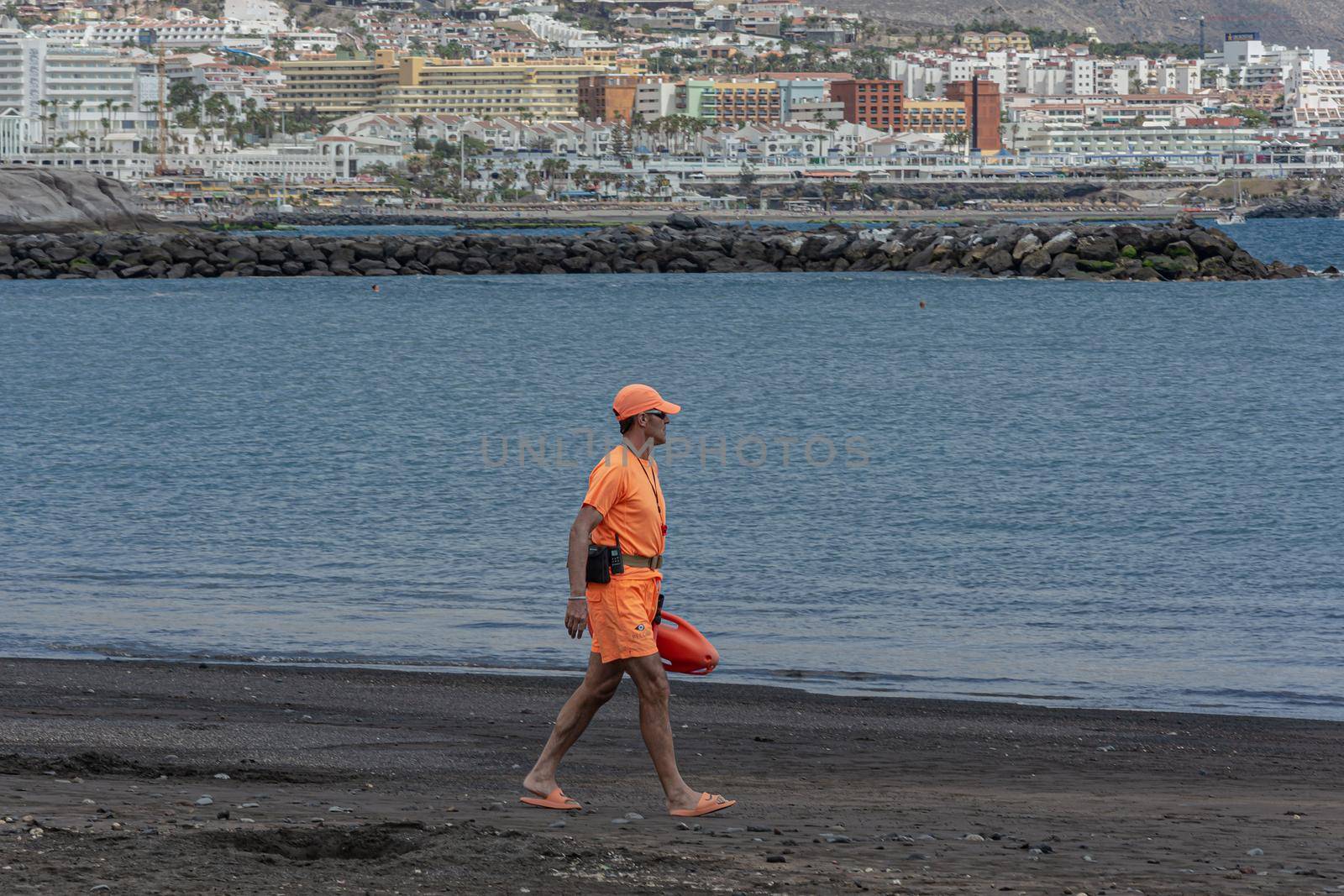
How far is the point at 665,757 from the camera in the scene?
5.92m

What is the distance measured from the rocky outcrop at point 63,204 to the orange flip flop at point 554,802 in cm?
7043

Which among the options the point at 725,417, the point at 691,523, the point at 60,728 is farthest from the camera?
the point at 725,417

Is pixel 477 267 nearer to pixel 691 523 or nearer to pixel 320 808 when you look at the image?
pixel 691 523

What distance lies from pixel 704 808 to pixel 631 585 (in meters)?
0.77

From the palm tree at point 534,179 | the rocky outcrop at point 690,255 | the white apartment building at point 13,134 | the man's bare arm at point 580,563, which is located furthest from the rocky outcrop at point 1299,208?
the man's bare arm at point 580,563

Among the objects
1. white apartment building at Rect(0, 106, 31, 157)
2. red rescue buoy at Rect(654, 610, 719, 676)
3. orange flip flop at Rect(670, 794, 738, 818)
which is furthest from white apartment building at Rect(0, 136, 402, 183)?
orange flip flop at Rect(670, 794, 738, 818)

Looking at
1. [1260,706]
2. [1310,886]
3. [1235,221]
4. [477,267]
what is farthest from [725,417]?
[1235,221]

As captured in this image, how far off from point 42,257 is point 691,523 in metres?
50.9

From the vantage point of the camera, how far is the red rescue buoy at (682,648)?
5.99 meters

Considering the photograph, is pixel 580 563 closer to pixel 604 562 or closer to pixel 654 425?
pixel 604 562

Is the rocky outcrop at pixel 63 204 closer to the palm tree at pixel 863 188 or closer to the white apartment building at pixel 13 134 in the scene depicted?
the palm tree at pixel 863 188

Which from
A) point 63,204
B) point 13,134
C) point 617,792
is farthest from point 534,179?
point 617,792

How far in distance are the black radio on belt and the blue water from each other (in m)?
3.62

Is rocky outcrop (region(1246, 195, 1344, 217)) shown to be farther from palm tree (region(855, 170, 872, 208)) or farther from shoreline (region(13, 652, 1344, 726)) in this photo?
shoreline (region(13, 652, 1344, 726))
